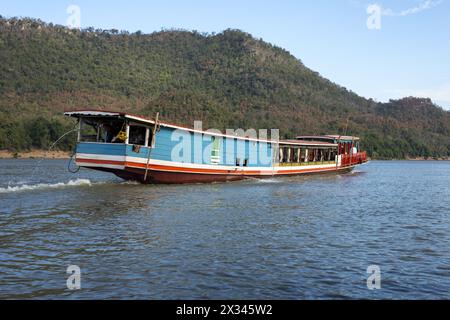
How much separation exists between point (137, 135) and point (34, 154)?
188 feet

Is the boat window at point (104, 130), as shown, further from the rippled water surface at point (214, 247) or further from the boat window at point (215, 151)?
the boat window at point (215, 151)

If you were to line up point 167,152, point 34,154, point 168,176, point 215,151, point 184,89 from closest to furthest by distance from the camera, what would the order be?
1. point 167,152
2. point 168,176
3. point 215,151
4. point 34,154
5. point 184,89

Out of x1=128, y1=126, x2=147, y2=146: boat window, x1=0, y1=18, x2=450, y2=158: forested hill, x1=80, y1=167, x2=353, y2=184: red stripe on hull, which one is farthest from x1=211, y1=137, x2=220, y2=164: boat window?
x1=0, y1=18, x2=450, y2=158: forested hill

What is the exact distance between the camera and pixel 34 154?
77.1m

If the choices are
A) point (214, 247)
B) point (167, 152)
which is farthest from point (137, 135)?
point (214, 247)

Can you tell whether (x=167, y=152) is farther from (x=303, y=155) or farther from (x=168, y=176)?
(x=303, y=155)

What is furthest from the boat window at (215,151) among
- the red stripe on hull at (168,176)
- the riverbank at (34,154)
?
the riverbank at (34,154)

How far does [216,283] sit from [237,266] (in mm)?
1336

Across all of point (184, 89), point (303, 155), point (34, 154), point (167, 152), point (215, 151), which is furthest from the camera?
point (184, 89)

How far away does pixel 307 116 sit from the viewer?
5369 inches

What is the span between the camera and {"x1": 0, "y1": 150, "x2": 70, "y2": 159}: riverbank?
2933 inches

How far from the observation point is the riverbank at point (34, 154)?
74500mm
